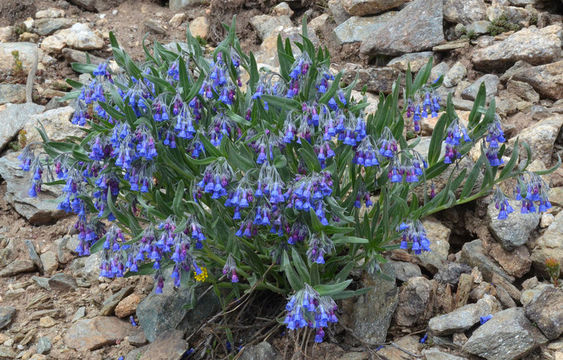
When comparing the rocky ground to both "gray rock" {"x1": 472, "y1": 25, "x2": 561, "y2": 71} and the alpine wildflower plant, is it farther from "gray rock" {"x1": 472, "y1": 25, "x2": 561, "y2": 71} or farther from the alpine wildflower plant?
the alpine wildflower plant

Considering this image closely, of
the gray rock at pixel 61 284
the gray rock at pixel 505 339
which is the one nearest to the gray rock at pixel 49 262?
the gray rock at pixel 61 284

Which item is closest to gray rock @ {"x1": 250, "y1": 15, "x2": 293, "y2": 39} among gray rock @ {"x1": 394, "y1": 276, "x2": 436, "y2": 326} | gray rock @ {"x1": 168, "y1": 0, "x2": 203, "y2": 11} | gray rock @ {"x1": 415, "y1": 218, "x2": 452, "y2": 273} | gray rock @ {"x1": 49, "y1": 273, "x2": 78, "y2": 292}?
gray rock @ {"x1": 168, "y1": 0, "x2": 203, "y2": 11}

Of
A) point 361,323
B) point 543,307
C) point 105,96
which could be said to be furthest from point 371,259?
point 105,96

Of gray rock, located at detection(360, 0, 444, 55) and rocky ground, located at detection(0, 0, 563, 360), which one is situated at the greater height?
gray rock, located at detection(360, 0, 444, 55)

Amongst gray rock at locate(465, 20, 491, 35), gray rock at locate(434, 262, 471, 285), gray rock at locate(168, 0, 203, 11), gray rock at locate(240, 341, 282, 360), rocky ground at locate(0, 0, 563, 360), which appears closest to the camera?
gray rock at locate(240, 341, 282, 360)

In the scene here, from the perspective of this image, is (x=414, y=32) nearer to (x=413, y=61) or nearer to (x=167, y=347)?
(x=413, y=61)

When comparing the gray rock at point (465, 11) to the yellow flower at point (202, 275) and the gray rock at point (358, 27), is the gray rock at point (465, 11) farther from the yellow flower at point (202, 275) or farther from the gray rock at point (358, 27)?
the yellow flower at point (202, 275)

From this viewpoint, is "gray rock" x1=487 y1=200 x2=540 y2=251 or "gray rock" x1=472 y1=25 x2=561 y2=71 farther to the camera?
"gray rock" x1=472 y1=25 x2=561 y2=71

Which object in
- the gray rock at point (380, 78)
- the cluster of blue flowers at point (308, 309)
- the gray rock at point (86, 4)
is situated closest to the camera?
the cluster of blue flowers at point (308, 309)
